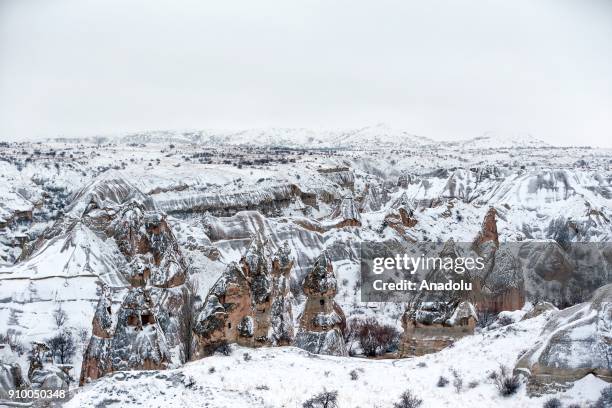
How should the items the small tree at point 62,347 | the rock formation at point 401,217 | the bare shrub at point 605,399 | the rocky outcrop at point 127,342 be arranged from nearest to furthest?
the bare shrub at point 605,399 < the rocky outcrop at point 127,342 < the small tree at point 62,347 < the rock formation at point 401,217

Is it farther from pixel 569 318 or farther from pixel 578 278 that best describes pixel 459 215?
pixel 569 318

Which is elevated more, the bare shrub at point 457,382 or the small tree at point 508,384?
the small tree at point 508,384

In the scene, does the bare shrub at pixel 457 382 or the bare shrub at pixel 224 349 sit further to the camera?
the bare shrub at pixel 224 349

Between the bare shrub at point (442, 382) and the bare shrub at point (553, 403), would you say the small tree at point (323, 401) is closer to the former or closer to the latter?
the bare shrub at point (442, 382)

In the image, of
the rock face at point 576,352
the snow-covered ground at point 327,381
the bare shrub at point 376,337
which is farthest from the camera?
the bare shrub at point 376,337

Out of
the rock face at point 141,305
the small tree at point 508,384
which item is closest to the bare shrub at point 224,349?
the rock face at point 141,305

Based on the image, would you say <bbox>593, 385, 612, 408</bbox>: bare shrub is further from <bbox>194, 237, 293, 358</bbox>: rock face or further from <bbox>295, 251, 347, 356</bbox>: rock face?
<bbox>194, 237, 293, 358</bbox>: rock face

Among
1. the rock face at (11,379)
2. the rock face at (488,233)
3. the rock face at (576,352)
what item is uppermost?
the rock face at (488,233)

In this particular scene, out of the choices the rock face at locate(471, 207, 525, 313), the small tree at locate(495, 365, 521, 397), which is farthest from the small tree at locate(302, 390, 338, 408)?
the rock face at locate(471, 207, 525, 313)
